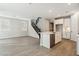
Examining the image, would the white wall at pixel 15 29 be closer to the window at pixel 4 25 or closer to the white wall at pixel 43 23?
the window at pixel 4 25

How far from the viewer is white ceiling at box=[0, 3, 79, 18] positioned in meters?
1.78

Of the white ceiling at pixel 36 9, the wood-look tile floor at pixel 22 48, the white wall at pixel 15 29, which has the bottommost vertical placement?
the wood-look tile floor at pixel 22 48

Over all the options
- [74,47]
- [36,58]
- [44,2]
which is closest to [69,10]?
[44,2]

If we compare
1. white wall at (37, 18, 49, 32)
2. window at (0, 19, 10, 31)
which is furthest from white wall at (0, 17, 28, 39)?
white wall at (37, 18, 49, 32)

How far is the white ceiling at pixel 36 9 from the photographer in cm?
178

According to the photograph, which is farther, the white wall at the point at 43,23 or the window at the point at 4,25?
the white wall at the point at 43,23

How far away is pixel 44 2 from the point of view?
1.81 meters

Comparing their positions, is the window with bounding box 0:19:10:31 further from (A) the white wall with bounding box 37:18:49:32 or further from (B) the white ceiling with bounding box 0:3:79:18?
(A) the white wall with bounding box 37:18:49:32

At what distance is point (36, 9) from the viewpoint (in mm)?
1886

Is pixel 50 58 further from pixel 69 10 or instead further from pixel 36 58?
pixel 69 10

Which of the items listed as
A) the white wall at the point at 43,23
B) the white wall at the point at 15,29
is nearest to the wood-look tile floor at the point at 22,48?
the white wall at the point at 15,29

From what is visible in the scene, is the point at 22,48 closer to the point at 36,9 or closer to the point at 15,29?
the point at 15,29

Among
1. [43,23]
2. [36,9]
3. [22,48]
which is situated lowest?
[22,48]

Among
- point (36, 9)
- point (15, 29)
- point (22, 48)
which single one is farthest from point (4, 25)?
point (36, 9)
